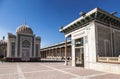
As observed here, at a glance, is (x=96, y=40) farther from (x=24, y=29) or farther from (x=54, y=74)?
(x=24, y=29)

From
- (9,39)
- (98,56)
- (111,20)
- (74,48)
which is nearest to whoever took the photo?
(98,56)

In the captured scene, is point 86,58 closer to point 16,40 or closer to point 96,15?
point 96,15

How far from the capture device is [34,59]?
1359 inches

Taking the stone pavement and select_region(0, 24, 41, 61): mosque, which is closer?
the stone pavement

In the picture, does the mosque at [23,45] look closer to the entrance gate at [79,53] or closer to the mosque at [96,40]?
the mosque at [96,40]

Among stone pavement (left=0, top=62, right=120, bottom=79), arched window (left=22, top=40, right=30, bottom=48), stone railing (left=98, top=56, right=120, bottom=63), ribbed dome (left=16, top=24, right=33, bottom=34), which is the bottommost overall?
stone pavement (left=0, top=62, right=120, bottom=79)

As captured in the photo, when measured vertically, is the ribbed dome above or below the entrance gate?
above

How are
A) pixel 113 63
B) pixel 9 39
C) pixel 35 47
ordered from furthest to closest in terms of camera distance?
pixel 35 47, pixel 9 39, pixel 113 63

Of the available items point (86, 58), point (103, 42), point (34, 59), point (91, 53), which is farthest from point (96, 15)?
point (34, 59)

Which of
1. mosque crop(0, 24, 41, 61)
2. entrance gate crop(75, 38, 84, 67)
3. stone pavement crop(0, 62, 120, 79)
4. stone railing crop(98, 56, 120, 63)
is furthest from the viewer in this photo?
mosque crop(0, 24, 41, 61)

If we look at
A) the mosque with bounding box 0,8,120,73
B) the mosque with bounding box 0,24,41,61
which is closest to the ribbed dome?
the mosque with bounding box 0,24,41,61

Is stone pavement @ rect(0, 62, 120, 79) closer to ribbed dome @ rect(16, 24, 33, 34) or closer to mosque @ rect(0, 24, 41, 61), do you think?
mosque @ rect(0, 24, 41, 61)

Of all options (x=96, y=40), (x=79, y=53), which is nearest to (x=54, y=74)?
(x=96, y=40)

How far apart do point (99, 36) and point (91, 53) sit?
2.10 metres
